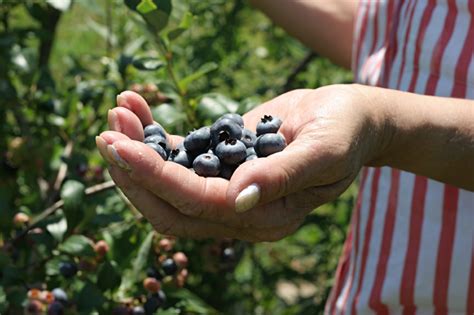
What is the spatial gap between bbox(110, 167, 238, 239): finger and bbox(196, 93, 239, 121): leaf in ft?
1.58

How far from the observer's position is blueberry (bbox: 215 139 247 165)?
40.3 inches

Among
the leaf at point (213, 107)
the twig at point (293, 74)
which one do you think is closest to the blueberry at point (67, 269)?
the leaf at point (213, 107)

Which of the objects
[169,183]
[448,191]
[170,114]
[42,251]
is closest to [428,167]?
[448,191]

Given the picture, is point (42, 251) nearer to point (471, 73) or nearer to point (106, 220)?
point (106, 220)

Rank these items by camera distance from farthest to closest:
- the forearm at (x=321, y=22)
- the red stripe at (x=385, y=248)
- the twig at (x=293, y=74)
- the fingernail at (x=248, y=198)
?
the twig at (x=293, y=74), the forearm at (x=321, y=22), the red stripe at (x=385, y=248), the fingernail at (x=248, y=198)

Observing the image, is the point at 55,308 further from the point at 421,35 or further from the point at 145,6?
the point at 421,35

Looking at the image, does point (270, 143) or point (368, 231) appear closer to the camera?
point (270, 143)

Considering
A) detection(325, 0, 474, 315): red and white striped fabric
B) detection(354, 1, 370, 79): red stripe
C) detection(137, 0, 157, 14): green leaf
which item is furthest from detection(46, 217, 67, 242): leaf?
detection(354, 1, 370, 79): red stripe

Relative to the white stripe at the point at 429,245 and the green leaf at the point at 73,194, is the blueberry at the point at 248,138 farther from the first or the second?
the green leaf at the point at 73,194

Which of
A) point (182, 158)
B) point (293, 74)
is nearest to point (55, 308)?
point (182, 158)

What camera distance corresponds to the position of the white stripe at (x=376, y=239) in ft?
4.50

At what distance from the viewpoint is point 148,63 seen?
4.84ft

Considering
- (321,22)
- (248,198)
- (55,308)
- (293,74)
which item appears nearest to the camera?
(248,198)

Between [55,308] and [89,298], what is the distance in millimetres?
61
